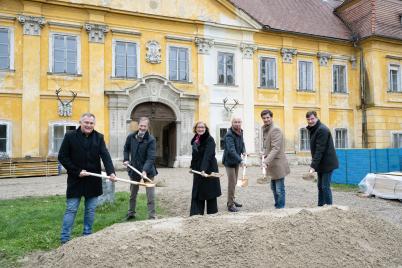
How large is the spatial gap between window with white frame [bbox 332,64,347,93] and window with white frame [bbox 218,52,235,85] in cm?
629

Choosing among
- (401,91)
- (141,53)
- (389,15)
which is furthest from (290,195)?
(389,15)

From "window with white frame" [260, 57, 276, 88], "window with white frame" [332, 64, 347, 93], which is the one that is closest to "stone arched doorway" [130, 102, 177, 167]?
"window with white frame" [260, 57, 276, 88]

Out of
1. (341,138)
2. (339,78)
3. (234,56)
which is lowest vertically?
(341,138)

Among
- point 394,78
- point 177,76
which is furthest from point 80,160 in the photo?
point 394,78

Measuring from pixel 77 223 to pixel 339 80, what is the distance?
1852 cm

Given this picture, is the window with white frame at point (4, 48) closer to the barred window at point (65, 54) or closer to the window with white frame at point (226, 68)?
the barred window at point (65, 54)

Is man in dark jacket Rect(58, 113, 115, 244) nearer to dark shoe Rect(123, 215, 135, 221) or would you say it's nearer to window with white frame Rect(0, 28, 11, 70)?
dark shoe Rect(123, 215, 135, 221)

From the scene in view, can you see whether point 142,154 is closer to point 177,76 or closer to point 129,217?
point 129,217

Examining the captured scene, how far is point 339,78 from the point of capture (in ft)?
70.1

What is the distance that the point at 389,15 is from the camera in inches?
857

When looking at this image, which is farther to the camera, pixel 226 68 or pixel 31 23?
pixel 226 68

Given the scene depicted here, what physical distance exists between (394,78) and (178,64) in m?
12.5

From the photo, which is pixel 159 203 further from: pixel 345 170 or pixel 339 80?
pixel 339 80

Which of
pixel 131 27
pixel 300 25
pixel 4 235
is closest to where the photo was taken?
pixel 4 235
